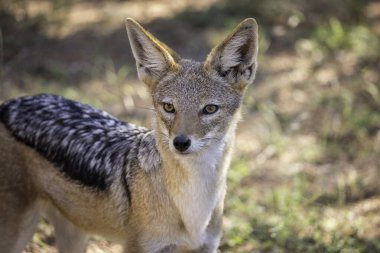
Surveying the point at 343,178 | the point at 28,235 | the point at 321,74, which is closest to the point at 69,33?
the point at 321,74

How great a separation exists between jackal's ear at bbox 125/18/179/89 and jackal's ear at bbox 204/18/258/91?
33cm

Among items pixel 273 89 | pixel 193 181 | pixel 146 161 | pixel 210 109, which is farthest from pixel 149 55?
pixel 273 89

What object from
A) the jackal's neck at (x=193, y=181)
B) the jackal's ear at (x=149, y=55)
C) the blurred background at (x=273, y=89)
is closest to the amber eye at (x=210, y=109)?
the jackal's neck at (x=193, y=181)

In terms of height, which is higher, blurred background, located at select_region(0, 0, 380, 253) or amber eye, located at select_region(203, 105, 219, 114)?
amber eye, located at select_region(203, 105, 219, 114)

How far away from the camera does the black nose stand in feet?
15.1

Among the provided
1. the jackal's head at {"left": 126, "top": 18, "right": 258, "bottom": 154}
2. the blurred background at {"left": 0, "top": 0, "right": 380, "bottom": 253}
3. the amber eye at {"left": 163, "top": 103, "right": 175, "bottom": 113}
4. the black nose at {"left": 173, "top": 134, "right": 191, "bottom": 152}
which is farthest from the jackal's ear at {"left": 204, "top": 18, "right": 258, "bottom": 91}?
the blurred background at {"left": 0, "top": 0, "right": 380, "bottom": 253}

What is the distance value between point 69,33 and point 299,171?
507 cm

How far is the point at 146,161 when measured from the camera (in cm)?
510

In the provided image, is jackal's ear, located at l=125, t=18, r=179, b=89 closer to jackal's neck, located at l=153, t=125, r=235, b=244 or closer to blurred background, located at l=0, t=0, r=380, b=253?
jackal's neck, located at l=153, t=125, r=235, b=244

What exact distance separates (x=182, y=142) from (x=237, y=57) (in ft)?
3.34

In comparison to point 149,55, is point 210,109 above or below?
below

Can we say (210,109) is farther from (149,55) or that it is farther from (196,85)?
(149,55)

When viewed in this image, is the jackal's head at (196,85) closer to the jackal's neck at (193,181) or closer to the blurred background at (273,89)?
the jackal's neck at (193,181)

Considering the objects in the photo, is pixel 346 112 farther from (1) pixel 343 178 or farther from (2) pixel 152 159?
(2) pixel 152 159
